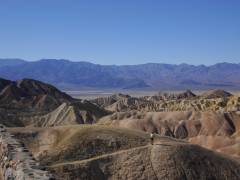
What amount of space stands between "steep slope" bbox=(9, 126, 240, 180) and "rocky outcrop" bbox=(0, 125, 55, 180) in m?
17.7

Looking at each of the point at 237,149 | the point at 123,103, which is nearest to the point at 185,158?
the point at 237,149

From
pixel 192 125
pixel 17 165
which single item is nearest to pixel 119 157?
pixel 17 165

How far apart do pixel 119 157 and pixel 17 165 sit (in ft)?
81.4

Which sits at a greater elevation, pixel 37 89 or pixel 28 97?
pixel 37 89

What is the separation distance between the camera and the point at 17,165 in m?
16.2

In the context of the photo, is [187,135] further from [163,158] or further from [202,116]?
[163,158]

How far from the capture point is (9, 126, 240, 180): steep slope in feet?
128

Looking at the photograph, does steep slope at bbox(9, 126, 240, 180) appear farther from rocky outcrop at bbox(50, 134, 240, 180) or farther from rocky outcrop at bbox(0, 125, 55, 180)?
rocky outcrop at bbox(0, 125, 55, 180)

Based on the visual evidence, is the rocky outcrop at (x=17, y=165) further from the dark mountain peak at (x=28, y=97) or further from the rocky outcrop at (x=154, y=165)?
the dark mountain peak at (x=28, y=97)

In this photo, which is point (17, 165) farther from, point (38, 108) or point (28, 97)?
point (28, 97)

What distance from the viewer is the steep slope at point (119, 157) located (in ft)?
128

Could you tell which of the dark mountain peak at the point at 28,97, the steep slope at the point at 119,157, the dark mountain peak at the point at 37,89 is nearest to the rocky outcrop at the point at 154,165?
the steep slope at the point at 119,157

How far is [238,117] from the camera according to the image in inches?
3519

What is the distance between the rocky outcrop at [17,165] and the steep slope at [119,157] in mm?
17682
